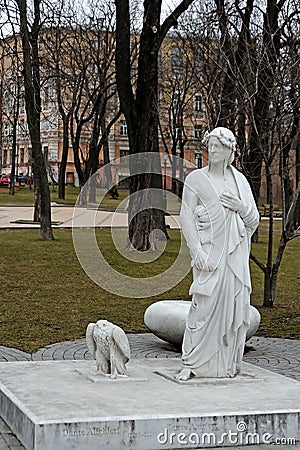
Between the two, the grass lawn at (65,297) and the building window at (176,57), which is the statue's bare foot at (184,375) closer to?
the grass lawn at (65,297)

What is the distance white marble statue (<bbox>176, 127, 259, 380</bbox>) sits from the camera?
28.8ft

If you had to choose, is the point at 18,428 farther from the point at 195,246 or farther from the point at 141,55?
the point at 141,55

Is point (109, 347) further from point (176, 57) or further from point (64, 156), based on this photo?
point (64, 156)

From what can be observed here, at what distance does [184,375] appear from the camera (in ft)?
28.7

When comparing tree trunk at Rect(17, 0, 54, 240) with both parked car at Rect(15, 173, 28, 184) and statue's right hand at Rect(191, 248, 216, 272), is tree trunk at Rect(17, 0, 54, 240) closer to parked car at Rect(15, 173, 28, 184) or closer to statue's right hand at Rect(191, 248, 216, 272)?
statue's right hand at Rect(191, 248, 216, 272)

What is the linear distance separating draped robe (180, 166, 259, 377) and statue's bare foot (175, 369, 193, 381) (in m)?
0.04

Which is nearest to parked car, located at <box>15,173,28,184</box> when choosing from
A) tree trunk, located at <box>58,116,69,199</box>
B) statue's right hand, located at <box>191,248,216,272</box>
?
tree trunk, located at <box>58,116,69,199</box>

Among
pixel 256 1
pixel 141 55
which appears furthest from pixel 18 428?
pixel 256 1

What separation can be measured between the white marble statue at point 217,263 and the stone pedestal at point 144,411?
10.9 inches

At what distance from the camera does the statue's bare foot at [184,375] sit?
8.72m

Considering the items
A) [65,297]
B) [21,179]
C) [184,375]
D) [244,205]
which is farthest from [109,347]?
[21,179]

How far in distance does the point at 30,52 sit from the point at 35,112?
70.5 inches

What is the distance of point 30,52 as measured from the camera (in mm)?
23703

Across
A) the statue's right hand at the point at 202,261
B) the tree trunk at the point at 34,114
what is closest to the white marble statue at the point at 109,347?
the statue's right hand at the point at 202,261
